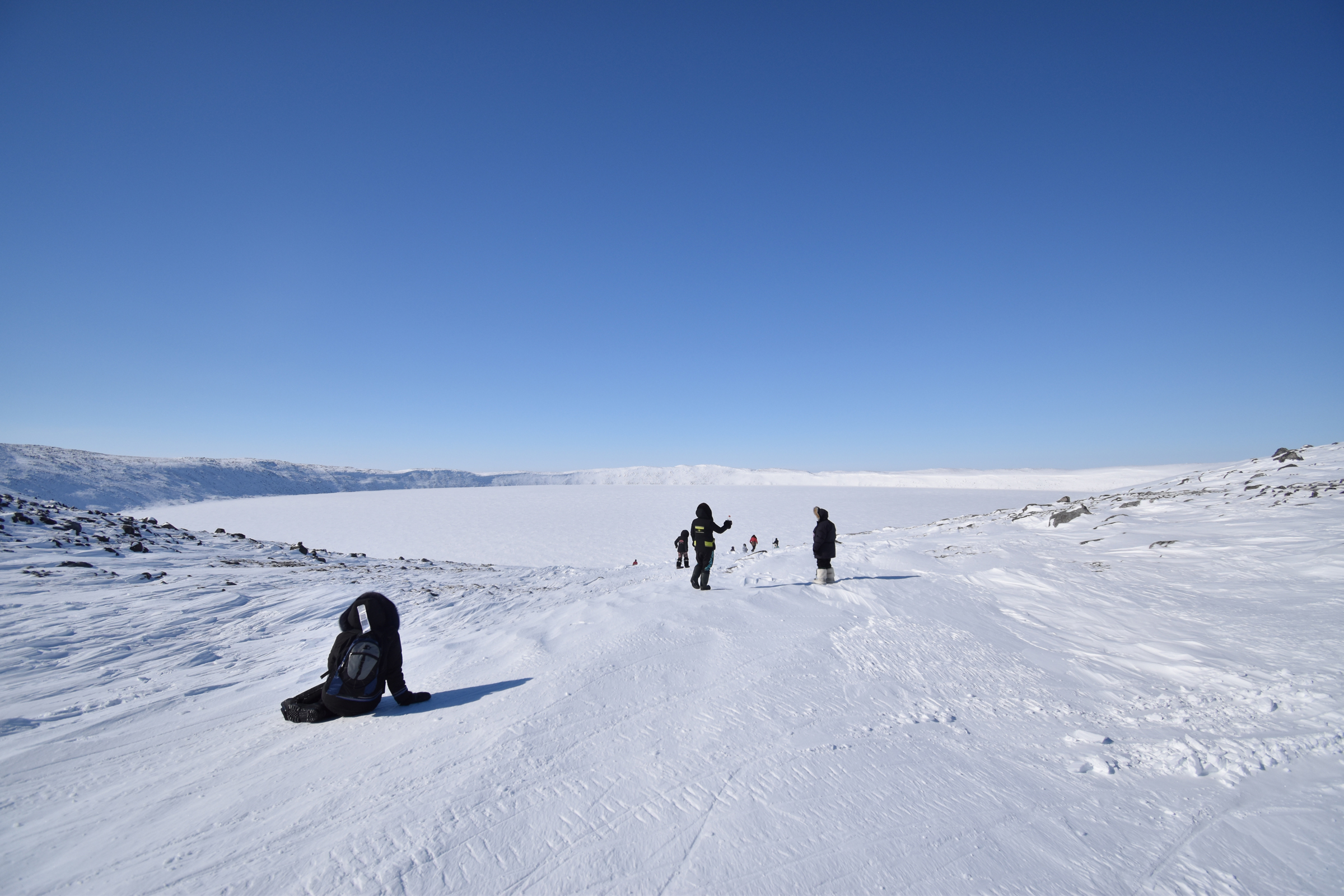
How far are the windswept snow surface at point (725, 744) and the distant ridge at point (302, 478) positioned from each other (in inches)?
1517

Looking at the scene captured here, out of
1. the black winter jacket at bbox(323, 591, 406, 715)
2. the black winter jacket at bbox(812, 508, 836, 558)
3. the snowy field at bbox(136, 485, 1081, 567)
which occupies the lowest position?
the snowy field at bbox(136, 485, 1081, 567)

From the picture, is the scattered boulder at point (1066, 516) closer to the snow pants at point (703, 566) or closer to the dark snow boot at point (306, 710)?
the snow pants at point (703, 566)

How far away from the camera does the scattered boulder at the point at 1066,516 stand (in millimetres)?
13617

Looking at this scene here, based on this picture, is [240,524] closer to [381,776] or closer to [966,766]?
[381,776]

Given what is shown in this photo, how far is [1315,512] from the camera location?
9273 millimetres

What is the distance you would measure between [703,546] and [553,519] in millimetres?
35840

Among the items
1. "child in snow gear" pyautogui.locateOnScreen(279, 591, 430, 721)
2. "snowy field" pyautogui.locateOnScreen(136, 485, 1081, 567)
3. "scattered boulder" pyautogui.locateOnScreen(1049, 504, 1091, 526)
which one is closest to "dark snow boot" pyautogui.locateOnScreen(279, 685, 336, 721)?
"child in snow gear" pyautogui.locateOnScreen(279, 591, 430, 721)

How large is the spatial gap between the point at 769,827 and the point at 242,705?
508cm

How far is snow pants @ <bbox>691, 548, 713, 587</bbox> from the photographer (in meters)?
8.60

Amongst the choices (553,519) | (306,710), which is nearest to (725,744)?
(306,710)

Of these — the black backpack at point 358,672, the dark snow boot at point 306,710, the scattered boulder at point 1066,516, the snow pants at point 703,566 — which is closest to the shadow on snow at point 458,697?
the black backpack at point 358,672

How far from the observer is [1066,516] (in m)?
13.8

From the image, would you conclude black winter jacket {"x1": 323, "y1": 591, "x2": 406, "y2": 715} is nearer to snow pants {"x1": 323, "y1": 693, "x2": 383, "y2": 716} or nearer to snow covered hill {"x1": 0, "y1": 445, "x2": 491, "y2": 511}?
snow pants {"x1": 323, "y1": 693, "x2": 383, "y2": 716}

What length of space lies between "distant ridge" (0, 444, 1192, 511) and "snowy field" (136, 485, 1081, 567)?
Result: 21.4 feet
